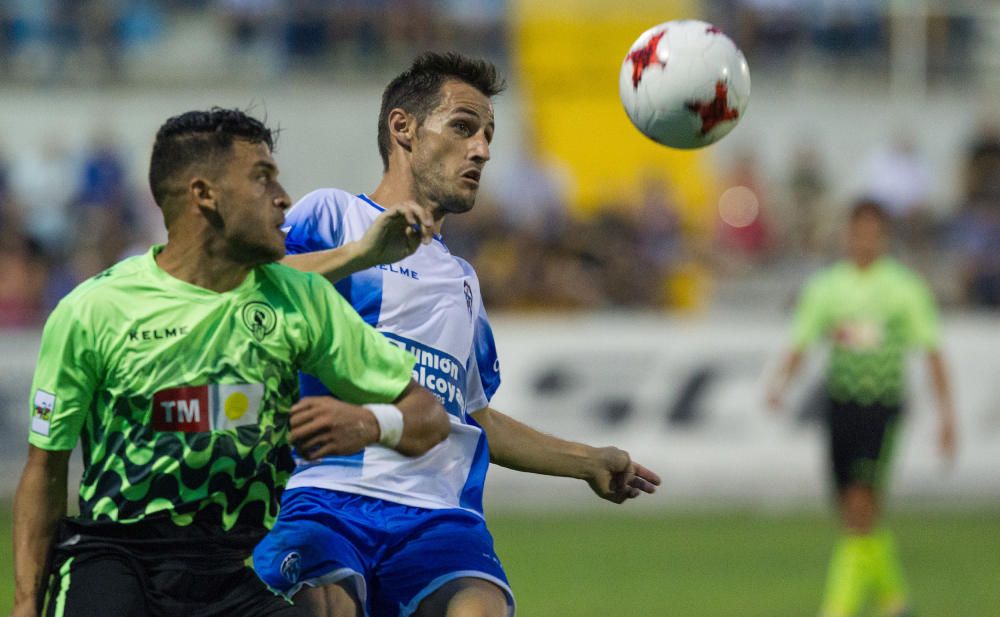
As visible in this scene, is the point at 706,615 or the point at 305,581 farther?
the point at 706,615

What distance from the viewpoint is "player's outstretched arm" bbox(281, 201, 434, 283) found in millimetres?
4668

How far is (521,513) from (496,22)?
674 centimetres

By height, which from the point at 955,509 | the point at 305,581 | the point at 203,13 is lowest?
the point at 305,581

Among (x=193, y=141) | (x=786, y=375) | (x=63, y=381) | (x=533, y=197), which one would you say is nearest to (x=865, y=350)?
(x=786, y=375)

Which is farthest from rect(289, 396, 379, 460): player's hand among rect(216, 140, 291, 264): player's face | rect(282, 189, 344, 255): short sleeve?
rect(282, 189, 344, 255): short sleeve

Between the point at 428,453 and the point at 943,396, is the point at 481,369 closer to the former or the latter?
the point at 428,453

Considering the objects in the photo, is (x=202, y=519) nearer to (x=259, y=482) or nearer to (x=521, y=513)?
(x=259, y=482)

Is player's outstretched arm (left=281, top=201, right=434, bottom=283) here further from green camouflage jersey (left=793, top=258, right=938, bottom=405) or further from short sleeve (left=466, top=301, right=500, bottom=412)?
green camouflage jersey (left=793, top=258, right=938, bottom=405)

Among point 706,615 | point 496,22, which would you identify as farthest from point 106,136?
point 706,615

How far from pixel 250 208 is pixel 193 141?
258 millimetres

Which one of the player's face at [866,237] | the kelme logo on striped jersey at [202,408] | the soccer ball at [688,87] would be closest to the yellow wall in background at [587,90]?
the player's face at [866,237]

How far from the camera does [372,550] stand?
5316 mm

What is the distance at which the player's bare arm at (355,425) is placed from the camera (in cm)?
419

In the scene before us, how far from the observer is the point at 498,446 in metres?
5.75
